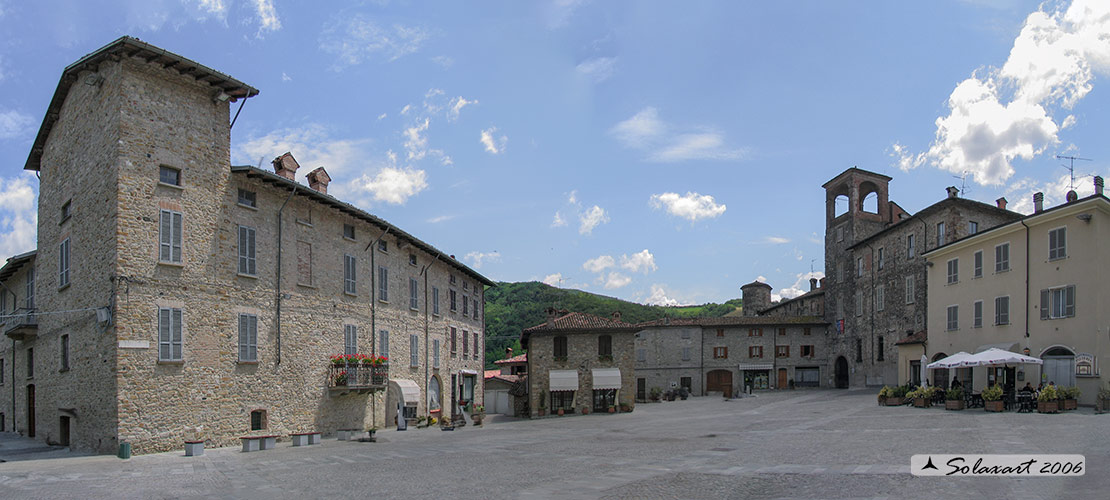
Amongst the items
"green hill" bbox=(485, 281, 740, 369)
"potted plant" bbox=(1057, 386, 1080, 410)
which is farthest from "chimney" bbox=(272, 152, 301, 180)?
"green hill" bbox=(485, 281, 740, 369)

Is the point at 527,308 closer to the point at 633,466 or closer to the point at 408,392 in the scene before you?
the point at 408,392

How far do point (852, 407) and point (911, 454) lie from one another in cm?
1925

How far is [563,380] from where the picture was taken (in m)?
42.8

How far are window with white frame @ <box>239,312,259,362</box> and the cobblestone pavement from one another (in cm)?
328

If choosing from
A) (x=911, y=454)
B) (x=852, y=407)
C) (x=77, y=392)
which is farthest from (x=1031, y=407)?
(x=77, y=392)

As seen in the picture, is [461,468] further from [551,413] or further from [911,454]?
[551,413]

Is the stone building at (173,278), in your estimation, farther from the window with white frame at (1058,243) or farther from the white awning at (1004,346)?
the window with white frame at (1058,243)

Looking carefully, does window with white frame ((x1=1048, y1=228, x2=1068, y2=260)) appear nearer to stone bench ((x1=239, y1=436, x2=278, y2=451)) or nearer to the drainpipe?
the drainpipe

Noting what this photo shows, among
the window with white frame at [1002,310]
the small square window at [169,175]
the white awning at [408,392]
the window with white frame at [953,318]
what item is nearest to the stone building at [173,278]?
the small square window at [169,175]

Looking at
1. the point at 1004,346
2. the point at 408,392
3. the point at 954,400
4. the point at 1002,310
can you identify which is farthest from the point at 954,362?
the point at 408,392

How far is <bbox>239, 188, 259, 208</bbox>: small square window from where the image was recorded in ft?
81.9

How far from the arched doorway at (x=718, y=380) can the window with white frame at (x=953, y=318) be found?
98.0ft

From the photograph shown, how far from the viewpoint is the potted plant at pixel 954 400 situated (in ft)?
94.1

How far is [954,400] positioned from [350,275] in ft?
81.7
